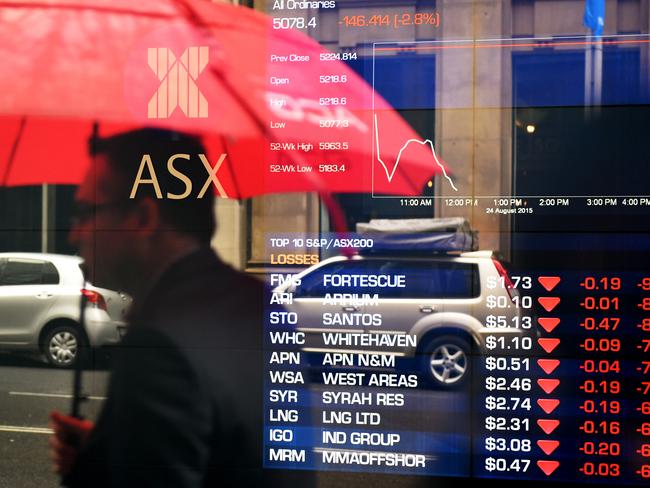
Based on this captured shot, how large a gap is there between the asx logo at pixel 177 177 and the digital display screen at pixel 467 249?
0.96 ft

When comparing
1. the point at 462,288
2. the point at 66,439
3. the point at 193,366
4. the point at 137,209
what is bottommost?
the point at 66,439

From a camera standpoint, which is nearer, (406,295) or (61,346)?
(406,295)

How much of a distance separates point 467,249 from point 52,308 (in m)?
2.15

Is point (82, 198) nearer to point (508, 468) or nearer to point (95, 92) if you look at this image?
point (95, 92)

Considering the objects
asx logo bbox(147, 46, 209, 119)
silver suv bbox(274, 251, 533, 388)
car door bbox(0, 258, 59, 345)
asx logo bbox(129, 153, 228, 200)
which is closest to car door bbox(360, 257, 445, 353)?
silver suv bbox(274, 251, 533, 388)

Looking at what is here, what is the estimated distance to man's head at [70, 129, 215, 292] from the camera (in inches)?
159

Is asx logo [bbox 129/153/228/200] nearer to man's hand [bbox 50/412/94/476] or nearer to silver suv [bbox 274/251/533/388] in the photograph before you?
silver suv [bbox 274/251/533/388]

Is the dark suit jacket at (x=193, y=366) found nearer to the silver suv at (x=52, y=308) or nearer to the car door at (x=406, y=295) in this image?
the silver suv at (x=52, y=308)

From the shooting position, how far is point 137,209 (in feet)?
13.5

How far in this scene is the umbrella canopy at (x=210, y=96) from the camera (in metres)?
3.92

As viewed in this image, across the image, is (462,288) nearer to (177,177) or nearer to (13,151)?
(177,177)

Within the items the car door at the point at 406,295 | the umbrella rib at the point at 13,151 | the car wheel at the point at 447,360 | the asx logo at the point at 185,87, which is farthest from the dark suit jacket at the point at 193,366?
the umbrella rib at the point at 13,151

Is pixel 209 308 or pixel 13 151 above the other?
pixel 13 151

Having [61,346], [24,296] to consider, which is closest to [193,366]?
[61,346]
